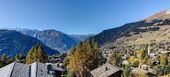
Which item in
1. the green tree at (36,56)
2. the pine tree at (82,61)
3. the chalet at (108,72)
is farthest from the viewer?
the green tree at (36,56)

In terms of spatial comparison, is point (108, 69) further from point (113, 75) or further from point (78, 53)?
point (78, 53)

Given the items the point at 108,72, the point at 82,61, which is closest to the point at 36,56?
the point at 82,61

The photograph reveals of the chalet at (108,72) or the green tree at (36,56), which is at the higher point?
the green tree at (36,56)

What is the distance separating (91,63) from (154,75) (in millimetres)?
54274

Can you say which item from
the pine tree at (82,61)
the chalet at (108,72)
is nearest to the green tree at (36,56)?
the pine tree at (82,61)

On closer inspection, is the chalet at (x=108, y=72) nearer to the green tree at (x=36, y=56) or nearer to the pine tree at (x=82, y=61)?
the pine tree at (x=82, y=61)

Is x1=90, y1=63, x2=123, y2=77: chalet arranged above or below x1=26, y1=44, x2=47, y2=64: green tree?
below

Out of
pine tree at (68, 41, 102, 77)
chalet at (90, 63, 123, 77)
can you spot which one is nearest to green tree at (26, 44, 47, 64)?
pine tree at (68, 41, 102, 77)

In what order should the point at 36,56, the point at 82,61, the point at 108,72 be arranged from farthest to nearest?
1. the point at 36,56
2. the point at 82,61
3. the point at 108,72

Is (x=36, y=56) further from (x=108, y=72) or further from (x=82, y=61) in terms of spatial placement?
(x=108, y=72)

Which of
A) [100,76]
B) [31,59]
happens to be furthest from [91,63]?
[100,76]

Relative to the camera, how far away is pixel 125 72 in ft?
452

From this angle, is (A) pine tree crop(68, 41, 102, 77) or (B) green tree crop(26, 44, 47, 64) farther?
(B) green tree crop(26, 44, 47, 64)

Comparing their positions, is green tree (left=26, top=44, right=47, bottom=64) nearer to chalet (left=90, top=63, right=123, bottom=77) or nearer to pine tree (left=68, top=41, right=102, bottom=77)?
pine tree (left=68, top=41, right=102, bottom=77)
